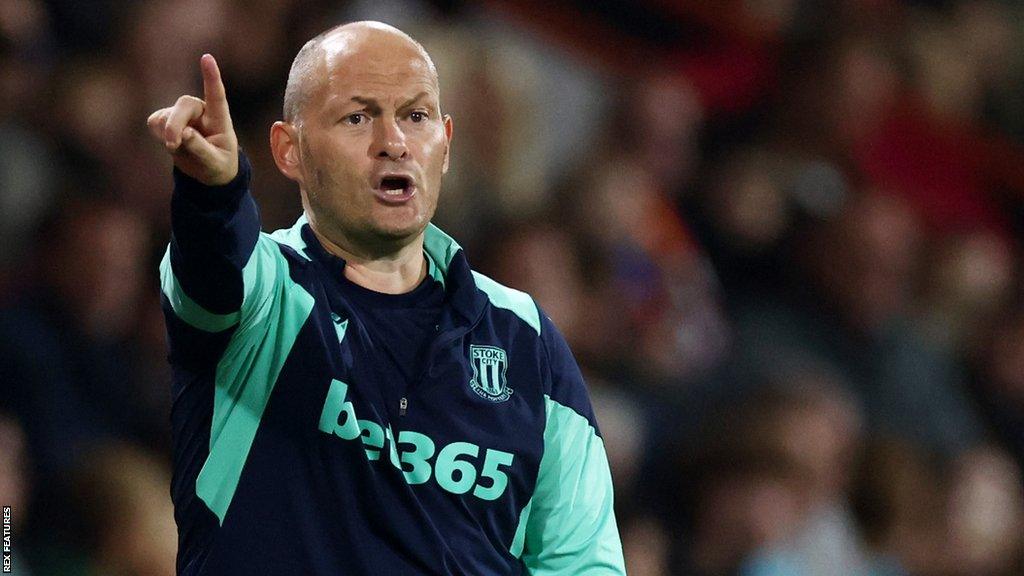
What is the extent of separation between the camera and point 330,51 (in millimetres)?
1984

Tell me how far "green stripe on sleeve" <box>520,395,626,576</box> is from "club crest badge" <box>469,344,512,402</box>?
0.27 feet

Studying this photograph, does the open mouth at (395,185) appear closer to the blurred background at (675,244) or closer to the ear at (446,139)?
the ear at (446,139)

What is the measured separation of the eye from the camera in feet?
6.43

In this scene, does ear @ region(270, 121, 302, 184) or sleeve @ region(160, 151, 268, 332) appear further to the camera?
ear @ region(270, 121, 302, 184)

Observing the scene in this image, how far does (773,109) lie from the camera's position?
17.0ft

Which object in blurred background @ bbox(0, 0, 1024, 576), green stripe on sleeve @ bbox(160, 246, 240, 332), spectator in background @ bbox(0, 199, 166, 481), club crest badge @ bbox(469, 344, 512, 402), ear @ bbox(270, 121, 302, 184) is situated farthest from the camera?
blurred background @ bbox(0, 0, 1024, 576)

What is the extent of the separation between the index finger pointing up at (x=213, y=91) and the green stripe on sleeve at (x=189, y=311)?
0.20 m

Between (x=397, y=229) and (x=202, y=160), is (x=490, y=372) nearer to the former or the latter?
(x=397, y=229)

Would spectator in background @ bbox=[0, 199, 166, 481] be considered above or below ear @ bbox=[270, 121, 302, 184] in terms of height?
below

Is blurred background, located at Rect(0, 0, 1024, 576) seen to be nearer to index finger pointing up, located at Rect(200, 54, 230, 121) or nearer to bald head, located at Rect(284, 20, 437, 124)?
bald head, located at Rect(284, 20, 437, 124)

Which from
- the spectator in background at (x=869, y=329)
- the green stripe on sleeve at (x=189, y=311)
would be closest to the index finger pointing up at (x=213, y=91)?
the green stripe on sleeve at (x=189, y=311)

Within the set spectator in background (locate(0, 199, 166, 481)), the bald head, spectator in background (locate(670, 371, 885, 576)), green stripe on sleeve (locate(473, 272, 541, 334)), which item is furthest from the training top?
spectator in background (locate(670, 371, 885, 576))

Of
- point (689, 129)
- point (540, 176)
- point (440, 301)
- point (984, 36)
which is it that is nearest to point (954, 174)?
point (984, 36)

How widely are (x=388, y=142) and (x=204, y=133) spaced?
0.40m
